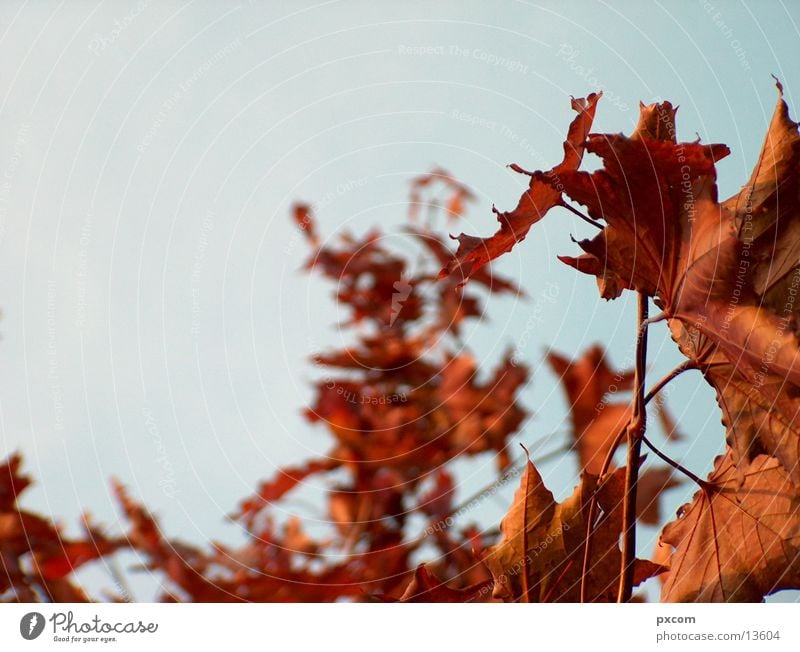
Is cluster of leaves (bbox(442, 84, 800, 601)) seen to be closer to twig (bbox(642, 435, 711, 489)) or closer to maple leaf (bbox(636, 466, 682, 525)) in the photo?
twig (bbox(642, 435, 711, 489))

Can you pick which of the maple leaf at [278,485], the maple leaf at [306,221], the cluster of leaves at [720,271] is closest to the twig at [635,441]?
the cluster of leaves at [720,271]

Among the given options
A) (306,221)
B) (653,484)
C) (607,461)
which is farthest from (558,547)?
(306,221)

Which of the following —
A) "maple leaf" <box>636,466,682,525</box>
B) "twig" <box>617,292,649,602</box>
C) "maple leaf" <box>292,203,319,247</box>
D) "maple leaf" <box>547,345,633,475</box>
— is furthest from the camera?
"maple leaf" <box>292,203,319,247</box>

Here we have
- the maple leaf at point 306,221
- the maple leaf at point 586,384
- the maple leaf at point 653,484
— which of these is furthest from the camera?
the maple leaf at point 306,221

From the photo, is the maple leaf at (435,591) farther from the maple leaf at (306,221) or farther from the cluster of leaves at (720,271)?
the maple leaf at (306,221)

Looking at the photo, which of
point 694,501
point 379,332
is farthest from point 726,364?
point 379,332

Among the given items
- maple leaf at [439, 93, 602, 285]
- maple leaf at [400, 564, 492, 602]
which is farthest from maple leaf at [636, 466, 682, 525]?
maple leaf at [439, 93, 602, 285]
